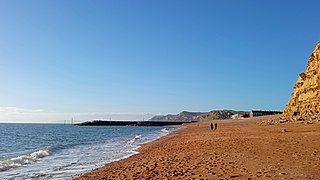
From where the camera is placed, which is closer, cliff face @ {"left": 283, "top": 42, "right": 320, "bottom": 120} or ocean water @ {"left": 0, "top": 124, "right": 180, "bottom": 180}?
ocean water @ {"left": 0, "top": 124, "right": 180, "bottom": 180}

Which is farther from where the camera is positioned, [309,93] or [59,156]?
[309,93]

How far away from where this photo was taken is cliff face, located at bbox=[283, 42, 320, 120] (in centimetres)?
4095

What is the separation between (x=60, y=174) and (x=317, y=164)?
35.5 feet

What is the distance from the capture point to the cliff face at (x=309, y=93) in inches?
1612

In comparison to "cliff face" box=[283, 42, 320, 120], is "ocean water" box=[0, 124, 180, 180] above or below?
below

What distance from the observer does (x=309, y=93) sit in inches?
1710

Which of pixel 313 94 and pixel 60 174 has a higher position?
pixel 313 94

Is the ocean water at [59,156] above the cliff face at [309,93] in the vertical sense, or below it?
below

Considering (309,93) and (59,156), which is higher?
(309,93)

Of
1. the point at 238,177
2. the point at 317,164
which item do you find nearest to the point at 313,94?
the point at 317,164

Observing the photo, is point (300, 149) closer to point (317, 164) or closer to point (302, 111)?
point (317, 164)

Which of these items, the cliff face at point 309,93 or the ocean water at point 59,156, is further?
the cliff face at point 309,93

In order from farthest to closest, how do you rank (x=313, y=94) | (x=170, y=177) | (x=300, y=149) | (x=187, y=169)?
1. (x=313, y=94)
2. (x=300, y=149)
3. (x=187, y=169)
4. (x=170, y=177)

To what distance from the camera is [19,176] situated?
44.6 feet
